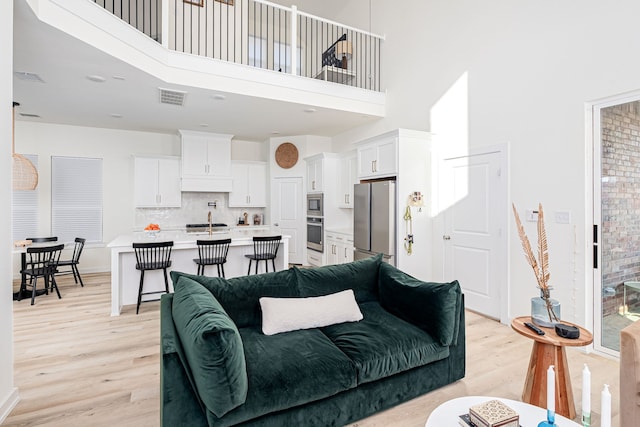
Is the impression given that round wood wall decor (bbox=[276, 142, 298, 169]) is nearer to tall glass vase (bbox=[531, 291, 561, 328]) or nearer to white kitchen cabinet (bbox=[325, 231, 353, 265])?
white kitchen cabinet (bbox=[325, 231, 353, 265])

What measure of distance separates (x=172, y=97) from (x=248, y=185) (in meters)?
2.98

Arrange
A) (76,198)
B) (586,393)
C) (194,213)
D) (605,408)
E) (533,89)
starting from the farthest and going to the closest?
1. (194,213)
2. (76,198)
3. (533,89)
4. (586,393)
5. (605,408)

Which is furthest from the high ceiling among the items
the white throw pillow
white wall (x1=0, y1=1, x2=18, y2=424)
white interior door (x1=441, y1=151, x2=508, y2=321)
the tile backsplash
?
the white throw pillow

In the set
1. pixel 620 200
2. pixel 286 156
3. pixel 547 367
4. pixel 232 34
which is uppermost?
pixel 232 34

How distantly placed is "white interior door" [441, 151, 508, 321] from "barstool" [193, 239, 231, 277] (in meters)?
2.95

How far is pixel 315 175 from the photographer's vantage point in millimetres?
6754

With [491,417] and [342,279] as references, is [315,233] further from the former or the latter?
[491,417]

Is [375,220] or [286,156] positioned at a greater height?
[286,156]

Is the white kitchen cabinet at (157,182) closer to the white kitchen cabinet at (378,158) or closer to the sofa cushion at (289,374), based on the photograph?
the white kitchen cabinet at (378,158)

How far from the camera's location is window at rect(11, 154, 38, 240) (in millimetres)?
5812

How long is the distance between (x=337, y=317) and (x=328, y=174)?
432 centimetres

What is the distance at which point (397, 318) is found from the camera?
256 centimetres

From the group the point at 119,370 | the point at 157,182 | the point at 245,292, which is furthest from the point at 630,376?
the point at 157,182

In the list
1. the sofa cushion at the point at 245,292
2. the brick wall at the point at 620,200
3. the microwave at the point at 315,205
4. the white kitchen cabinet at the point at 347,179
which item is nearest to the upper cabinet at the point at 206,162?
the microwave at the point at 315,205
